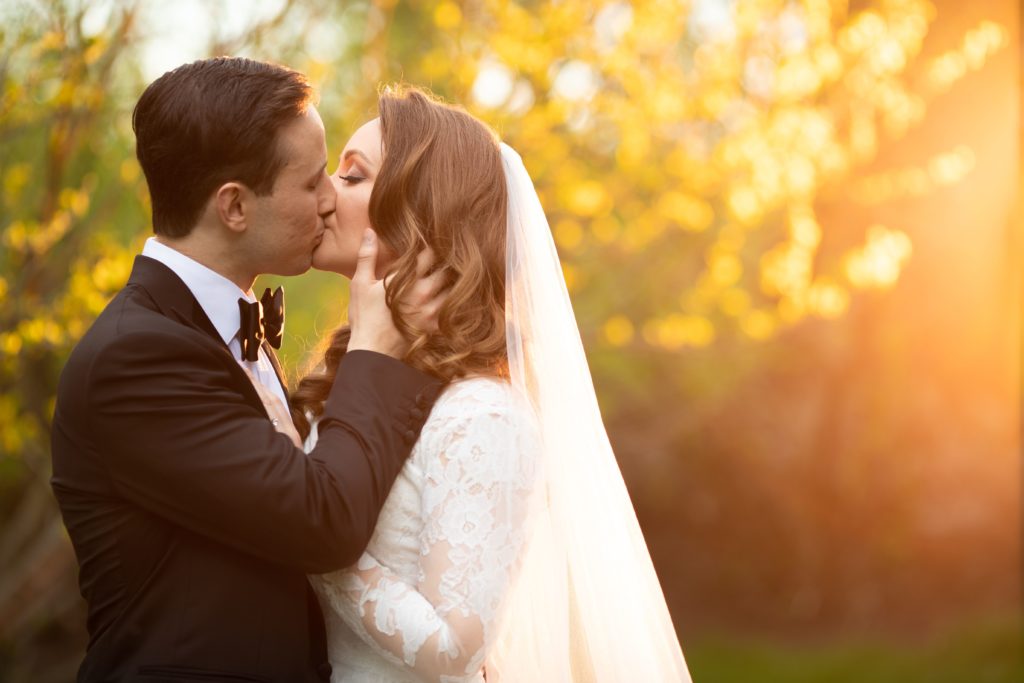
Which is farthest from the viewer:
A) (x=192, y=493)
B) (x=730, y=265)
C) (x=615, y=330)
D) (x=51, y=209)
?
(x=730, y=265)

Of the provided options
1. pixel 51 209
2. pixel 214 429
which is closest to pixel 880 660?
pixel 51 209

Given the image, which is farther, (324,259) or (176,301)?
(324,259)

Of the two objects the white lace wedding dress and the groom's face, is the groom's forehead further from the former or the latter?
the white lace wedding dress

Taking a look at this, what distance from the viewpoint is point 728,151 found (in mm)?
Answer: 6926

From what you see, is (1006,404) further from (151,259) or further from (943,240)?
(151,259)

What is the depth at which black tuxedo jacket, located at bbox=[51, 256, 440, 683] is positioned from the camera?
2.18 metres

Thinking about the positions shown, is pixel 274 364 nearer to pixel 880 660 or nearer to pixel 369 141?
pixel 369 141

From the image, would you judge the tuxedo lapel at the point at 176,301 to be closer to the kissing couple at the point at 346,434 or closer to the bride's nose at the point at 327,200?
the kissing couple at the point at 346,434

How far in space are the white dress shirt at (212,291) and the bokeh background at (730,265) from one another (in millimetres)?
942

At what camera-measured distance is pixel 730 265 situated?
6844mm

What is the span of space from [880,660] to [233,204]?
7.62m

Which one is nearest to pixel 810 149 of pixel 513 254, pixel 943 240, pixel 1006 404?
pixel 943 240

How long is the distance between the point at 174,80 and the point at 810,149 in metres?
5.63

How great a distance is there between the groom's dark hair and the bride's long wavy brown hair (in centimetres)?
30
